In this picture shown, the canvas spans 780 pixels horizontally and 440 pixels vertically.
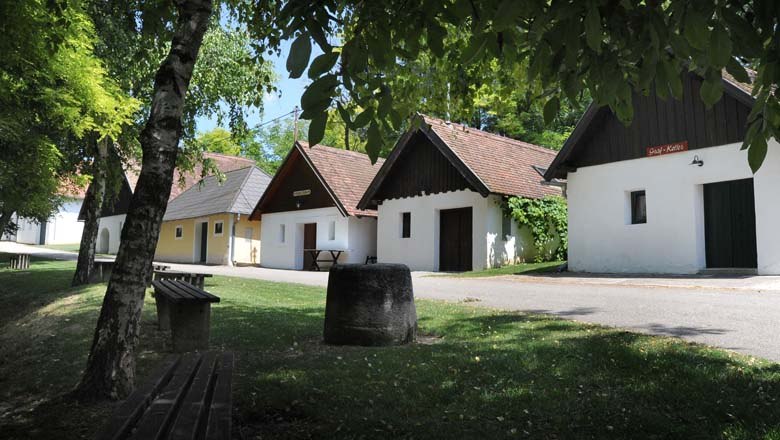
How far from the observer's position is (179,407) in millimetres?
2859

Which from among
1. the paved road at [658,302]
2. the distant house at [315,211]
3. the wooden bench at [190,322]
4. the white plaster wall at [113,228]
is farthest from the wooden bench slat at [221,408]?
the white plaster wall at [113,228]

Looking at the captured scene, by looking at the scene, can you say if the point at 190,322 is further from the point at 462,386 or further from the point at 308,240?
the point at 308,240

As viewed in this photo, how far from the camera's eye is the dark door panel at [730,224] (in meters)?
14.2

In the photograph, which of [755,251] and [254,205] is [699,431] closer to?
[755,251]

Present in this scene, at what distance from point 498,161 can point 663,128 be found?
7.34 m

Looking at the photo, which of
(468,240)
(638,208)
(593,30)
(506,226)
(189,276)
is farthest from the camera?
(468,240)

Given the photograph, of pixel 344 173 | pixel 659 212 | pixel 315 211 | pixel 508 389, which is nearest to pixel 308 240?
pixel 315 211

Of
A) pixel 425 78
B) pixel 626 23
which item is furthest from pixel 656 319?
pixel 626 23

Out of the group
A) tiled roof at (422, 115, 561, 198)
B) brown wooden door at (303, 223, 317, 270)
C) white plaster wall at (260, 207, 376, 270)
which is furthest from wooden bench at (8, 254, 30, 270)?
tiled roof at (422, 115, 561, 198)

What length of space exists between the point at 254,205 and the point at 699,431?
28.6 metres

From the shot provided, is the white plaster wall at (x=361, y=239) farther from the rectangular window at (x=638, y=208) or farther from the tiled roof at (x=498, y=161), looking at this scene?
the rectangular window at (x=638, y=208)

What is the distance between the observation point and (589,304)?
31.4 feet

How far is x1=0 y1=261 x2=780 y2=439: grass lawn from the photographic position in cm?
367

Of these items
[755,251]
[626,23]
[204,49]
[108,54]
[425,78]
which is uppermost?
[204,49]
